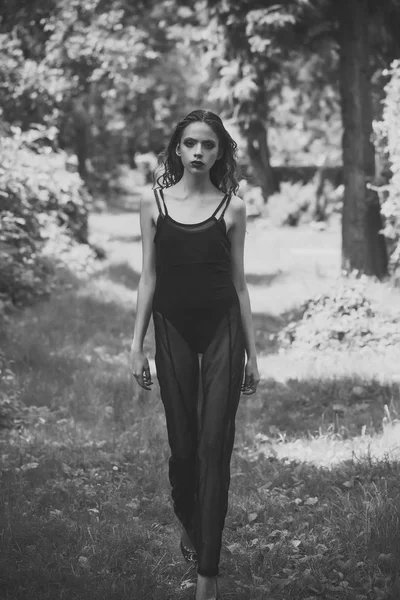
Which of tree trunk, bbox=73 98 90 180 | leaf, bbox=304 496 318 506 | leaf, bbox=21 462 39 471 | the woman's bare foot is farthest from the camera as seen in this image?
tree trunk, bbox=73 98 90 180

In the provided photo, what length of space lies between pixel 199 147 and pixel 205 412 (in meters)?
1.20

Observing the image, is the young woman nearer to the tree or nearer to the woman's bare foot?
the woman's bare foot

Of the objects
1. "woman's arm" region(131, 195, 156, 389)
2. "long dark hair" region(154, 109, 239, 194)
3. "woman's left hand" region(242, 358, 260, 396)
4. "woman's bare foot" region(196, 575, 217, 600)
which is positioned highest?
"long dark hair" region(154, 109, 239, 194)

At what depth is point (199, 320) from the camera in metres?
3.76

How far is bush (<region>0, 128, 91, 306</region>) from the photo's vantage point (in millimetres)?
10930

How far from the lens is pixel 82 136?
1912cm

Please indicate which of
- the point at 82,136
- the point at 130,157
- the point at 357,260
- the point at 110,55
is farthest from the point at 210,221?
the point at 130,157

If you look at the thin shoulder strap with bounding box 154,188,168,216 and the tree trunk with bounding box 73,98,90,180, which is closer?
the thin shoulder strap with bounding box 154,188,168,216

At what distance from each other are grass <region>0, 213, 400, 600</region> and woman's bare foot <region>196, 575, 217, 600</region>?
0.19 metres

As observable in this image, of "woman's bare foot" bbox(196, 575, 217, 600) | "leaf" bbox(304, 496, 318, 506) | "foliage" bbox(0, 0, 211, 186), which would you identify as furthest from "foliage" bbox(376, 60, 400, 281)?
"woman's bare foot" bbox(196, 575, 217, 600)

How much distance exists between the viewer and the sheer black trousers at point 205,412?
3709 millimetres

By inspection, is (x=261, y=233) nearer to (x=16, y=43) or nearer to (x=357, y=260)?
(x=16, y=43)

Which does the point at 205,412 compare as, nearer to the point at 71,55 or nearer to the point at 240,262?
the point at 240,262

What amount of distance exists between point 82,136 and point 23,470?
14.7 metres
